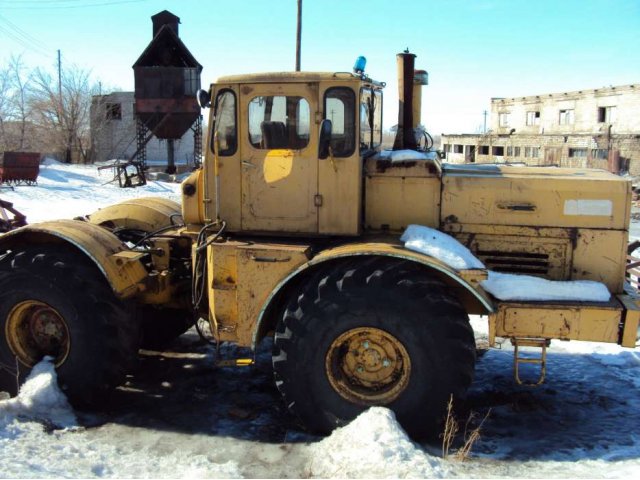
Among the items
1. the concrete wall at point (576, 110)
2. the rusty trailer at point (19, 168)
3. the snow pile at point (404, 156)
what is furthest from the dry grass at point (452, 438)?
the concrete wall at point (576, 110)

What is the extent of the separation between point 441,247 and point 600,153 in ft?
116

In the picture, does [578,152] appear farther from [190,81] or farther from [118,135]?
[118,135]

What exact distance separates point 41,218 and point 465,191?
13.7 m

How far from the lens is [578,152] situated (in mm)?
36969

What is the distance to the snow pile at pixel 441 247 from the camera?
15.4 ft

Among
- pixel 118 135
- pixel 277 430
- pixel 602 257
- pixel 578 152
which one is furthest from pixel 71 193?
pixel 578 152

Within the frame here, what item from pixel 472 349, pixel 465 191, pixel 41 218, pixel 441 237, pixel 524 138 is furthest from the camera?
pixel 524 138

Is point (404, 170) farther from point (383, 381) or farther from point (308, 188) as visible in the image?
point (383, 381)

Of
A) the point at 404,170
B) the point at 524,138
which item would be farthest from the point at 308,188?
the point at 524,138

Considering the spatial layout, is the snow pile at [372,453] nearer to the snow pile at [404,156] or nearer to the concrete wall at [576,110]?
the snow pile at [404,156]

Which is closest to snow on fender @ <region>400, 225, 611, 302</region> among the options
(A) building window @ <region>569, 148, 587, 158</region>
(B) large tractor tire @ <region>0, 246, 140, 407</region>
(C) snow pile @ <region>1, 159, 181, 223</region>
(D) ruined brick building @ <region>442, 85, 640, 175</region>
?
(B) large tractor tire @ <region>0, 246, 140, 407</region>

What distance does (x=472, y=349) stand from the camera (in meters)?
4.65

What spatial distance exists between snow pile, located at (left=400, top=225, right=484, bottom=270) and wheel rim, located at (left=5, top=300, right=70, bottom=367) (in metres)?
3.24

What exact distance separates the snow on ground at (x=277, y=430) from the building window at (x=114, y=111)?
124 ft
